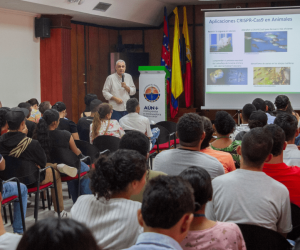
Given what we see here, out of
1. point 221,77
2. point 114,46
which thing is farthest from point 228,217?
point 114,46

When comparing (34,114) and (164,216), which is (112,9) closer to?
(34,114)

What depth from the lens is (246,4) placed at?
8.11m

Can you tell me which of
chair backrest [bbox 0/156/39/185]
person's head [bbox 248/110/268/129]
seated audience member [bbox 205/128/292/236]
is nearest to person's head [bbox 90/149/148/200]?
seated audience member [bbox 205/128/292/236]

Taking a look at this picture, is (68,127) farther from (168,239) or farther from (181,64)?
(181,64)

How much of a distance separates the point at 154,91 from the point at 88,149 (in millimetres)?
3802

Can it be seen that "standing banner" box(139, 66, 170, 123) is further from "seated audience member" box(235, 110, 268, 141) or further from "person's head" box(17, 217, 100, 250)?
"person's head" box(17, 217, 100, 250)

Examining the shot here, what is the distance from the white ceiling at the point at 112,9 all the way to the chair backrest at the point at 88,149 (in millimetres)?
3022

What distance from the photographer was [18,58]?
265 inches

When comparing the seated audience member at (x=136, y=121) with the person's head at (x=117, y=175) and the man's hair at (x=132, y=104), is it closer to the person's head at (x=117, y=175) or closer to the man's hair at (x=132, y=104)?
the man's hair at (x=132, y=104)

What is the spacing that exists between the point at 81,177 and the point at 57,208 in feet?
1.29

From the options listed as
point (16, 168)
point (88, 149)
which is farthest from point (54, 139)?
point (16, 168)

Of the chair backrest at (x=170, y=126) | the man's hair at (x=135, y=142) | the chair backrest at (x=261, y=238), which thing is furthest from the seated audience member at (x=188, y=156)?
the chair backrest at (x=170, y=126)

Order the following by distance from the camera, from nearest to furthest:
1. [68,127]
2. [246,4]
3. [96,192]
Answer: [96,192]
[68,127]
[246,4]

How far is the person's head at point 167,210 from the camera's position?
1.02 metres
